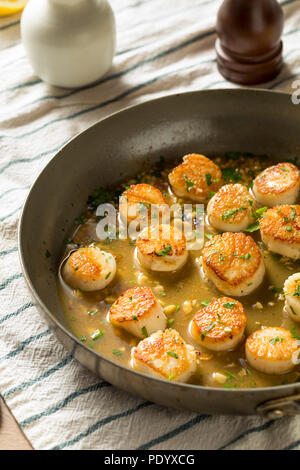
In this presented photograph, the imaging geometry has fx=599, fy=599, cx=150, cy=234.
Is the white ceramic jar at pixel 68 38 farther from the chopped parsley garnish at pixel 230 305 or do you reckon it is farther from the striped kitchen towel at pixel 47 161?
the chopped parsley garnish at pixel 230 305

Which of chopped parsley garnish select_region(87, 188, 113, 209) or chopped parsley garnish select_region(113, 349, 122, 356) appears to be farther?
chopped parsley garnish select_region(87, 188, 113, 209)

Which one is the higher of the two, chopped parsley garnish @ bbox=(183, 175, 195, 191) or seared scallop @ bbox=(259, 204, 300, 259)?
chopped parsley garnish @ bbox=(183, 175, 195, 191)

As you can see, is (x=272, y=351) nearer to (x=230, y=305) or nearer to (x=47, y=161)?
(x=230, y=305)

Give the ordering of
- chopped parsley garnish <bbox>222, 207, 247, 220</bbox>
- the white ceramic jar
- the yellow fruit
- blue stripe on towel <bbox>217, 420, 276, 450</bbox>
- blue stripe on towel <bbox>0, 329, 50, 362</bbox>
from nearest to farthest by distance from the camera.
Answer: blue stripe on towel <bbox>217, 420, 276, 450</bbox> → blue stripe on towel <bbox>0, 329, 50, 362</bbox> → chopped parsley garnish <bbox>222, 207, 247, 220</bbox> → the white ceramic jar → the yellow fruit

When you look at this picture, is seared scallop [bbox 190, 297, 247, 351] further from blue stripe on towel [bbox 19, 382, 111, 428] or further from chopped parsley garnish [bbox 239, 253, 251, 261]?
blue stripe on towel [bbox 19, 382, 111, 428]

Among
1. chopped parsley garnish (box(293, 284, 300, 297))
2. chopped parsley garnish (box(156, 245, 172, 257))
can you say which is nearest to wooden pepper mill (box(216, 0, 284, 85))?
chopped parsley garnish (box(156, 245, 172, 257))

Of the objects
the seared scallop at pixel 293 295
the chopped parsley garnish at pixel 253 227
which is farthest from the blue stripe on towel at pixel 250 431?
the chopped parsley garnish at pixel 253 227
